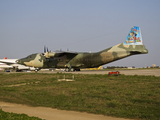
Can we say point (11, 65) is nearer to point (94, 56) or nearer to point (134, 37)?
point (94, 56)

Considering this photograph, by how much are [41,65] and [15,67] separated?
21.3 metres

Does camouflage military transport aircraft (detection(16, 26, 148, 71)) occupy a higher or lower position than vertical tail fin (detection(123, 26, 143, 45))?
lower

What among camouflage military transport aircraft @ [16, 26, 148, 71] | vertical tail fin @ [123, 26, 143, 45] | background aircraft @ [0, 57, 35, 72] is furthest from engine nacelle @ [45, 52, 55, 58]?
background aircraft @ [0, 57, 35, 72]

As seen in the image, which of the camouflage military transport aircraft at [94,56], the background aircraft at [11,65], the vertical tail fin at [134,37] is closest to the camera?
the camouflage military transport aircraft at [94,56]

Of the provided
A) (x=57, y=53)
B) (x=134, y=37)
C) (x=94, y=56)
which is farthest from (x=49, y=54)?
(x=134, y=37)

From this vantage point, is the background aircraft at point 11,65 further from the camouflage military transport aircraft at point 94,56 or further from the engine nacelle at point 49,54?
the engine nacelle at point 49,54

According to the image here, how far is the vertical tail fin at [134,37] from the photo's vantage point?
40.5 m

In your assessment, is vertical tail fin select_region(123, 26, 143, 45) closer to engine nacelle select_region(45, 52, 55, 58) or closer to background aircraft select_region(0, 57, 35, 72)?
engine nacelle select_region(45, 52, 55, 58)

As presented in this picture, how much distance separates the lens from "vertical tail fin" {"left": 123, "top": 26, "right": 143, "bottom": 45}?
40.5 meters

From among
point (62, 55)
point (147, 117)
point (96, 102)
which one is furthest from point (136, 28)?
point (147, 117)

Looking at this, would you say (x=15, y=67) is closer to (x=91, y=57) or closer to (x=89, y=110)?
(x=91, y=57)

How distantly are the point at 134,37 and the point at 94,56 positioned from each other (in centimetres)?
900

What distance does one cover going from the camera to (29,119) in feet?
25.6

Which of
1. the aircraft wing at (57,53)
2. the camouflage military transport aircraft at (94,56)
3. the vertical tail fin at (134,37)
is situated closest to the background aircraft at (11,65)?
the camouflage military transport aircraft at (94,56)
